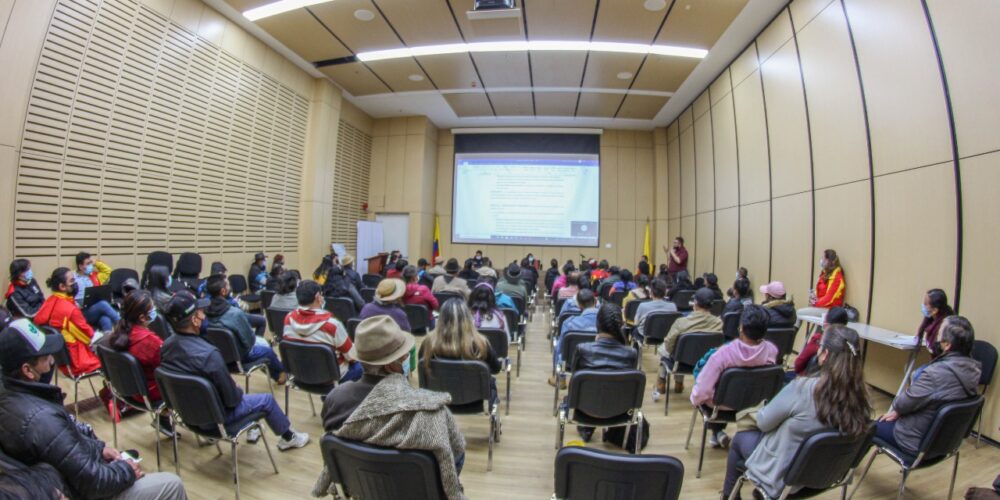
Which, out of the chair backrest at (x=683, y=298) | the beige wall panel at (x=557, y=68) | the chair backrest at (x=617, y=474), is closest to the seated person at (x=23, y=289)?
the chair backrest at (x=617, y=474)

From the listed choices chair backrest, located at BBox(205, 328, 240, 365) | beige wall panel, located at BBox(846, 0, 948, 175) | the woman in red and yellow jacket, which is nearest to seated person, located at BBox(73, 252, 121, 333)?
the woman in red and yellow jacket

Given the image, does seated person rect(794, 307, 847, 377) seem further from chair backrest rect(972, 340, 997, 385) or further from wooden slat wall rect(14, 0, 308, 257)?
wooden slat wall rect(14, 0, 308, 257)

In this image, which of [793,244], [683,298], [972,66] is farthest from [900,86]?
[683,298]

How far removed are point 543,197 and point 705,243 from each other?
4554mm

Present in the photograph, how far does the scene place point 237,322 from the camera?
128 inches

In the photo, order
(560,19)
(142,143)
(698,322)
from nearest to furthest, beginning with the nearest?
1. (698,322)
2. (142,143)
3. (560,19)

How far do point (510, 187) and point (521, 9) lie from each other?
6046 millimetres

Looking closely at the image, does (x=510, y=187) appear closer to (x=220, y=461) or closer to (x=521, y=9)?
(x=521, y=9)

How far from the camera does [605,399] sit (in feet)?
7.90

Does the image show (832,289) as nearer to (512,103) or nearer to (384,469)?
(384,469)

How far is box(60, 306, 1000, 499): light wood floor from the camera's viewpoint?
241cm

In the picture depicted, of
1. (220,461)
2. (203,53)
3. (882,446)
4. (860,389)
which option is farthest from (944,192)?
(203,53)

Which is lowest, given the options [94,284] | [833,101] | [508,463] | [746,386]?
[508,463]

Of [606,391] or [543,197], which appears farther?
[543,197]
